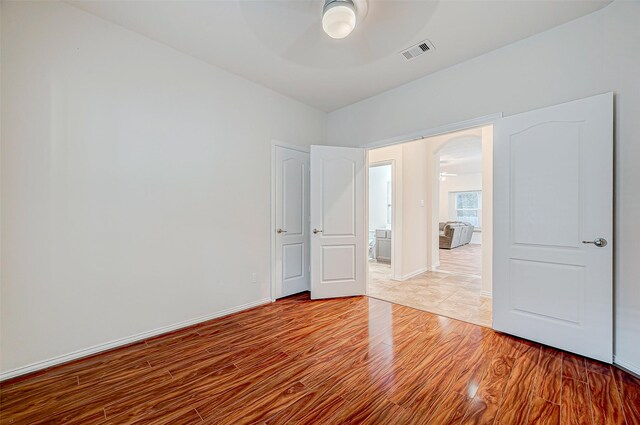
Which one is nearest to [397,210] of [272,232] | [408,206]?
[408,206]

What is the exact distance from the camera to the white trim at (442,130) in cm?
273

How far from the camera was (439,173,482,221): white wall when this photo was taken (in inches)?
462

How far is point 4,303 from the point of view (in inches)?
74.7

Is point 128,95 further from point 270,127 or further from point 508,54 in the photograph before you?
point 508,54

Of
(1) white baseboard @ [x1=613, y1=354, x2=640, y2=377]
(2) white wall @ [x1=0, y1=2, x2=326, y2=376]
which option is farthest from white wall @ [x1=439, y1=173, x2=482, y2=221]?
(2) white wall @ [x1=0, y1=2, x2=326, y2=376]

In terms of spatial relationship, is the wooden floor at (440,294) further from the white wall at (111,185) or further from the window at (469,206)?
the window at (469,206)

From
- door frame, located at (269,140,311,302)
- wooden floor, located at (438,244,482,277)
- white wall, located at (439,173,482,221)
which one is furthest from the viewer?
white wall, located at (439,173,482,221)

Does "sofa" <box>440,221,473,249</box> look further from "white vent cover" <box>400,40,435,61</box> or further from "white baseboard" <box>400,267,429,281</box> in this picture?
"white vent cover" <box>400,40,435,61</box>

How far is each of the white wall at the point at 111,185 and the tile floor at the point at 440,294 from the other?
2.08 metres

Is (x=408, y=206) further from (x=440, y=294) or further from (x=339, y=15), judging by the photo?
(x=339, y=15)

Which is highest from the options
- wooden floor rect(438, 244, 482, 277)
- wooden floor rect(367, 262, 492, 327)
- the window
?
the window

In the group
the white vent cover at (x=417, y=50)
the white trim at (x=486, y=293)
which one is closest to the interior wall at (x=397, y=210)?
the white trim at (x=486, y=293)

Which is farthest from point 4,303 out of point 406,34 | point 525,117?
point 525,117

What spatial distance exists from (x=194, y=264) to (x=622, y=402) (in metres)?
3.49
